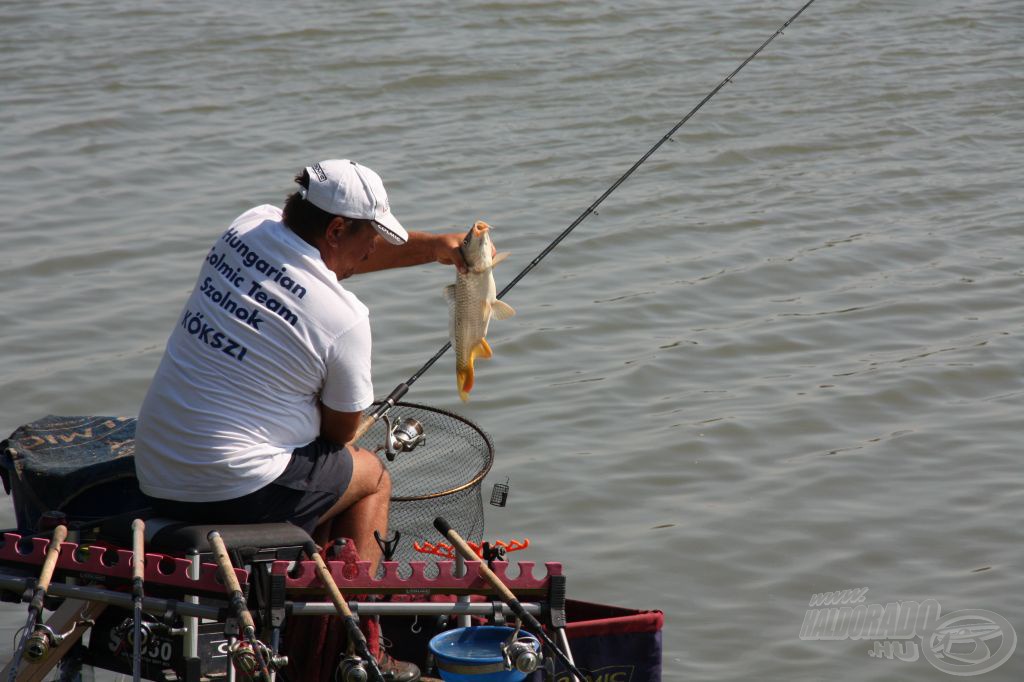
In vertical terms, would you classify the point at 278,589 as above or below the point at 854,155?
above

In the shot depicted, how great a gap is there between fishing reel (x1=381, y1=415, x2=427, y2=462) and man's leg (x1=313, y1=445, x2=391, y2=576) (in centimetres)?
20

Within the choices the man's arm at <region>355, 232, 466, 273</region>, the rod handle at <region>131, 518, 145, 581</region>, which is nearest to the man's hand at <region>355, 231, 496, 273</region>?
the man's arm at <region>355, 232, 466, 273</region>

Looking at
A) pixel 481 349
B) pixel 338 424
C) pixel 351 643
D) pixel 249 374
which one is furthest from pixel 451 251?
pixel 351 643

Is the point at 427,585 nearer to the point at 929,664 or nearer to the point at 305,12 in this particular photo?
the point at 929,664

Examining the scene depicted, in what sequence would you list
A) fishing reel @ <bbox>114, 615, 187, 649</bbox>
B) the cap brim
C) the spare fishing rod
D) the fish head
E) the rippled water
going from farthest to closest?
the rippled water, the fish head, the cap brim, fishing reel @ <bbox>114, 615, 187, 649</bbox>, the spare fishing rod

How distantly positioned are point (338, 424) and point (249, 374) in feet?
0.97

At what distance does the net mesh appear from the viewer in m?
3.92

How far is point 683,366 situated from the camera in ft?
23.0

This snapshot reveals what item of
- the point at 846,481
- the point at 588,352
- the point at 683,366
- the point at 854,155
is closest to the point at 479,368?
the point at 588,352

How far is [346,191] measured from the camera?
3.62 meters

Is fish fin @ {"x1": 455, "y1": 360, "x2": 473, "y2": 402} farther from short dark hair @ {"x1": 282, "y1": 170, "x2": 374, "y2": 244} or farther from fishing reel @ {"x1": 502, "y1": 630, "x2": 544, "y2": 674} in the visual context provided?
fishing reel @ {"x1": 502, "y1": 630, "x2": 544, "y2": 674}

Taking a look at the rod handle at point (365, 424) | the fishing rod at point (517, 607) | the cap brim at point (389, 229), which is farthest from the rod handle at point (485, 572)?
the cap brim at point (389, 229)

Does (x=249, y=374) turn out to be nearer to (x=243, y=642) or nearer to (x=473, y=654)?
(x=243, y=642)

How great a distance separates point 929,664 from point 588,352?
293cm
